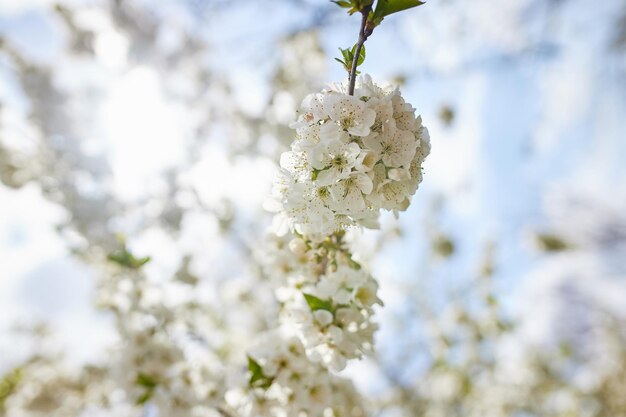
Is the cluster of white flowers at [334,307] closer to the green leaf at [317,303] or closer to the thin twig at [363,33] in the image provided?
the green leaf at [317,303]

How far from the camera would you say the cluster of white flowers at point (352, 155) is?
923 millimetres

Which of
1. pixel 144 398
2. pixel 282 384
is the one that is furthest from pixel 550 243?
pixel 144 398

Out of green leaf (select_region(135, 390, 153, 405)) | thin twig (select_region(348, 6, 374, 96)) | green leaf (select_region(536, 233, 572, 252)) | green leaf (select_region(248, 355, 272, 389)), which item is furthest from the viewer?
green leaf (select_region(536, 233, 572, 252))

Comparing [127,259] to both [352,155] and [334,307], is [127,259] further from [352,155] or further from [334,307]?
[352,155]

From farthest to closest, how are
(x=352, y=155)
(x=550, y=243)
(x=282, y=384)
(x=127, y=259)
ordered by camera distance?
(x=550, y=243) → (x=127, y=259) → (x=282, y=384) → (x=352, y=155)

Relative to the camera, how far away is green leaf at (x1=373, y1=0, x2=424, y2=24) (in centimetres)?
92

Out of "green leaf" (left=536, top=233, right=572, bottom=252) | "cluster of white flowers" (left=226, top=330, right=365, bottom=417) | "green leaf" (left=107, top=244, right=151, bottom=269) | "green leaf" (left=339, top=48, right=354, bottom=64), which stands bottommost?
"cluster of white flowers" (left=226, top=330, right=365, bottom=417)

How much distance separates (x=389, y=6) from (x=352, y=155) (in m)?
0.35

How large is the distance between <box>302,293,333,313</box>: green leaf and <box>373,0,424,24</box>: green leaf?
0.78 metres

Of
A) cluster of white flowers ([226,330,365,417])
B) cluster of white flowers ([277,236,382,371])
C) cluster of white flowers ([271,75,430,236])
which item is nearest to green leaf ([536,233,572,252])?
cluster of white flowers ([226,330,365,417])

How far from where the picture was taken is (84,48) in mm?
5230

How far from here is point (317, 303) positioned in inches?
48.7

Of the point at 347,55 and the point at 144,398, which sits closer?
the point at 347,55

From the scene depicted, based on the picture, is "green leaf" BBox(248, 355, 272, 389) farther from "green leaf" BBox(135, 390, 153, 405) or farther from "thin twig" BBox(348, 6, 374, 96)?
"thin twig" BBox(348, 6, 374, 96)
